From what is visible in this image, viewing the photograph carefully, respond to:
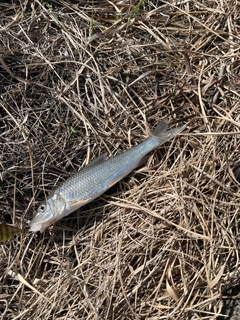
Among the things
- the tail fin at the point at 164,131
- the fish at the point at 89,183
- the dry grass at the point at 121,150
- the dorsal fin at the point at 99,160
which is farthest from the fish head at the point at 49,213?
the tail fin at the point at 164,131

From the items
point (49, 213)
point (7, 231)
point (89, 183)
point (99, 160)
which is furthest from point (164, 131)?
point (7, 231)

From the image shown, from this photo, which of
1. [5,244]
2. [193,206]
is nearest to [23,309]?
[5,244]

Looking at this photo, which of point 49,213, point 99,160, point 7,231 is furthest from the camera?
point 99,160

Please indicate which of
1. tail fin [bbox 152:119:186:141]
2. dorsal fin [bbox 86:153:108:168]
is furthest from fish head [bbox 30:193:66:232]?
tail fin [bbox 152:119:186:141]

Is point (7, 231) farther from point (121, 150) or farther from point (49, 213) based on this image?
point (121, 150)

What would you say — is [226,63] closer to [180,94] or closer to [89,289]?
[180,94]

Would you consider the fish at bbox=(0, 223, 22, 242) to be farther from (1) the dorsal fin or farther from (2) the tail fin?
(2) the tail fin
